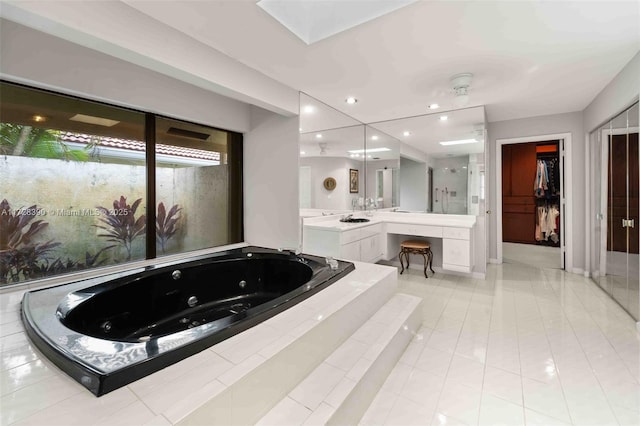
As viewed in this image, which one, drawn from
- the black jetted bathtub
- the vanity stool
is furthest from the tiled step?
the vanity stool

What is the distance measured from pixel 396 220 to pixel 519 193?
4.37 metres

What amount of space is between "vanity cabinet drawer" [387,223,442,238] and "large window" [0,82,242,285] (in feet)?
8.03

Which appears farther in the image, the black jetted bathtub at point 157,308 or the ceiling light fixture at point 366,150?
the ceiling light fixture at point 366,150

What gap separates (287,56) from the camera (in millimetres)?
2369

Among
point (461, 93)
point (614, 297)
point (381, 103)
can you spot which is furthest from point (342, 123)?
point (614, 297)

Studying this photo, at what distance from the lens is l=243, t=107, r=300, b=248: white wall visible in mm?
3188

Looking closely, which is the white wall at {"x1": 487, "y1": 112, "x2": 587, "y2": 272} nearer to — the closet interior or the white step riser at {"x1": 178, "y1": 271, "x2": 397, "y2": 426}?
the closet interior

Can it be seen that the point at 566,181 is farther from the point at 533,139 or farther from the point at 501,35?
the point at 501,35

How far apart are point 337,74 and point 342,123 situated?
1.38m

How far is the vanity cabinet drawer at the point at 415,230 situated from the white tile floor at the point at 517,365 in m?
0.83

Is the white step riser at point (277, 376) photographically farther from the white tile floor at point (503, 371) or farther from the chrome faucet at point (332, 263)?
the chrome faucet at point (332, 263)

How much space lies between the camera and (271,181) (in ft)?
10.9

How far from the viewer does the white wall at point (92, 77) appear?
1744 millimetres

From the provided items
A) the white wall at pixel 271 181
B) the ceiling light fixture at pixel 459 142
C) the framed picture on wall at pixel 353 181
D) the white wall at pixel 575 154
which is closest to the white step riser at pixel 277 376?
the white wall at pixel 271 181
